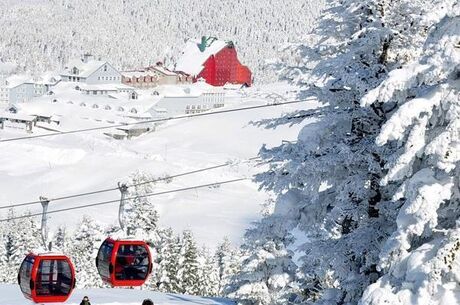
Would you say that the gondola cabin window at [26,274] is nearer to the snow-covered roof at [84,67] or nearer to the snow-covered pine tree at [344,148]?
the snow-covered pine tree at [344,148]

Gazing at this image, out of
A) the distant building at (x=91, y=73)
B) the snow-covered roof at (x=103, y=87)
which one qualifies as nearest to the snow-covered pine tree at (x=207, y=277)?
the snow-covered roof at (x=103, y=87)

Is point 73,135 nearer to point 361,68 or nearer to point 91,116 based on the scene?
point 91,116

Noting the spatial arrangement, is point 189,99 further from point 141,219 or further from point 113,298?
point 113,298

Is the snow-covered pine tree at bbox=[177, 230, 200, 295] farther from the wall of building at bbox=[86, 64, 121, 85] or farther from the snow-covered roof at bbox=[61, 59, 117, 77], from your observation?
the snow-covered roof at bbox=[61, 59, 117, 77]

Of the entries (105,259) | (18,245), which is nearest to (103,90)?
(18,245)

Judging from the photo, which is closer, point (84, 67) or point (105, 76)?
point (105, 76)

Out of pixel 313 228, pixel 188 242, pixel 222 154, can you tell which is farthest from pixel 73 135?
pixel 313 228
